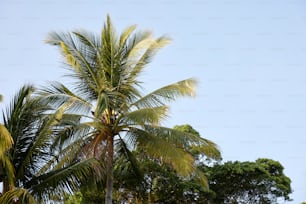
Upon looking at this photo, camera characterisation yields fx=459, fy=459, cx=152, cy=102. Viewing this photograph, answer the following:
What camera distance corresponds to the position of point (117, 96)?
11.0m

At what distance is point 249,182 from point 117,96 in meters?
9.28

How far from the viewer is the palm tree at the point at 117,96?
35.0 feet

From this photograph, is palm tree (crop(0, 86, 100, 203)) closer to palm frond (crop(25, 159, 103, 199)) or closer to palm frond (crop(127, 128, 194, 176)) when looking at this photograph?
palm frond (crop(25, 159, 103, 199))

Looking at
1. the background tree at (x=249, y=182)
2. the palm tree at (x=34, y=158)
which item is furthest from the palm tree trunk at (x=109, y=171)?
the background tree at (x=249, y=182)

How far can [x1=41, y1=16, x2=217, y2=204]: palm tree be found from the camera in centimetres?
1068

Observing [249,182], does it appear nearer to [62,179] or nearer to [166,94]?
[166,94]

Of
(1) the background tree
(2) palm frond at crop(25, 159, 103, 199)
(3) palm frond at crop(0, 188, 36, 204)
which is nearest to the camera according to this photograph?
(3) palm frond at crop(0, 188, 36, 204)

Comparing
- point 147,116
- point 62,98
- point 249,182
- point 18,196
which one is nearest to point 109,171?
point 147,116

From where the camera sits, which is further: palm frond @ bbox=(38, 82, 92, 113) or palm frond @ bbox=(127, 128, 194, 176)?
palm frond @ bbox=(38, 82, 92, 113)

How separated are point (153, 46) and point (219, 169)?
7.71 metres

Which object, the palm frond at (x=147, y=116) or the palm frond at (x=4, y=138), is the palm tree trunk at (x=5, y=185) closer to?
the palm frond at (x=4, y=138)

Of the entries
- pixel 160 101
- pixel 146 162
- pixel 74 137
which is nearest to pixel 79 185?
pixel 74 137

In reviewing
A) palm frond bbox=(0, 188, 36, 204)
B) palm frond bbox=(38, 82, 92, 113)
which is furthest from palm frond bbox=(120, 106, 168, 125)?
palm frond bbox=(0, 188, 36, 204)

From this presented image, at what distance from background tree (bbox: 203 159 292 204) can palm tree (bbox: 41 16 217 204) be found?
6.76 meters
